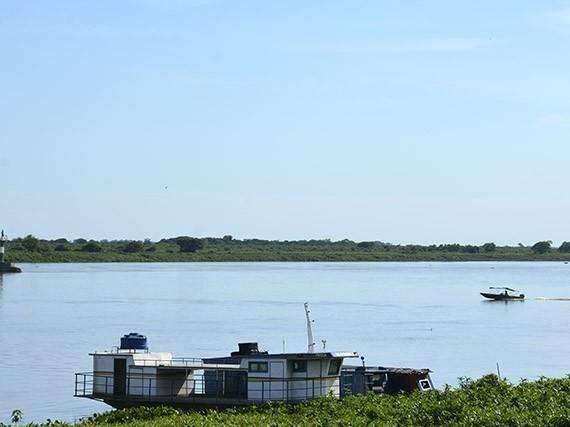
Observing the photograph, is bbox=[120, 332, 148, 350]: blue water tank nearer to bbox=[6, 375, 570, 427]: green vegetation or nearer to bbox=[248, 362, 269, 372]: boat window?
bbox=[248, 362, 269, 372]: boat window

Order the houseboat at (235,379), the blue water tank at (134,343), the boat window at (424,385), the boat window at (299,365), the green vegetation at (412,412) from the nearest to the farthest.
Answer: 1. the green vegetation at (412,412)
2. the houseboat at (235,379)
3. the boat window at (299,365)
4. the boat window at (424,385)
5. the blue water tank at (134,343)

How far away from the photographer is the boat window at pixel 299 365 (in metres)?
49.0

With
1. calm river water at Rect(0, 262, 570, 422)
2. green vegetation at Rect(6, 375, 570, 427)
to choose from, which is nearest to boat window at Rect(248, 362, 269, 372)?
green vegetation at Rect(6, 375, 570, 427)

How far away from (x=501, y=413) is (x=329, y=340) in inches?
1958

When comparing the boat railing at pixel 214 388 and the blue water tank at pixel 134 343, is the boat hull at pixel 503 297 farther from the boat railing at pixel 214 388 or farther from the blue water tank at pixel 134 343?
the blue water tank at pixel 134 343

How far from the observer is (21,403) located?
187ft

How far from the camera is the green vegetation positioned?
3747 centimetres

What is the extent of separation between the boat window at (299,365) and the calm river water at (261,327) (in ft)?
37.4

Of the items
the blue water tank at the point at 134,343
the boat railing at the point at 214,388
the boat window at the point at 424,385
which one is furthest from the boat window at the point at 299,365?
the blue water tank at the point at 134,343

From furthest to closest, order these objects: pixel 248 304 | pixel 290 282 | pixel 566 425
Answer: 1. pixel 290 282
2. pixel 248 304
3. pixel 566 425

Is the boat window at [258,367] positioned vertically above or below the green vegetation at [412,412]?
above

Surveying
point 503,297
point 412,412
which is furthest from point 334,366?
point 503,297

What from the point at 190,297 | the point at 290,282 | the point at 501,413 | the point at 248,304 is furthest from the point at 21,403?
the point at 290,282

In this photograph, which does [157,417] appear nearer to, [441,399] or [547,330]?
[441,399]
